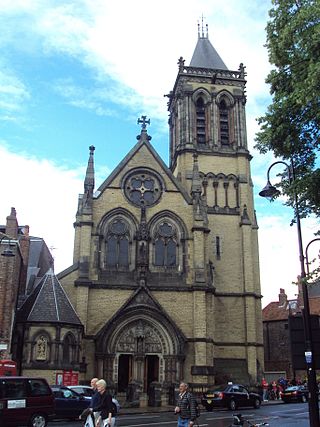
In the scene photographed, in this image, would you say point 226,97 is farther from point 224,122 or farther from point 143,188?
point 143,188

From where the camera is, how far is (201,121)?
147 ft

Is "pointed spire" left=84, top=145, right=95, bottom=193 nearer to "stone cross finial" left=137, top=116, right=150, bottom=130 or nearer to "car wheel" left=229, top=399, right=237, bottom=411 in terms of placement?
"stone cross finial" left=137, top=116, right=150, bottom=130

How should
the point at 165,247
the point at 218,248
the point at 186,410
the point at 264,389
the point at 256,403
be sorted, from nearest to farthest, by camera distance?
the point at 186,410 < the point at 256,403 < the point at 165,247 < the point at 264,389 < the point at 218,248

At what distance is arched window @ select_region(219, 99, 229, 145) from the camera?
146 feet

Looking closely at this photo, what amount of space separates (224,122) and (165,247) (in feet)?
46.9

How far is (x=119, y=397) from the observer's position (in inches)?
A: 1286

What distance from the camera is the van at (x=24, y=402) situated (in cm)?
1598

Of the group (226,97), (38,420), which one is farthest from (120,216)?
(38,420)

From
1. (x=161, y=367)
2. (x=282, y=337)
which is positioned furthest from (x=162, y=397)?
(x=282, y=337)

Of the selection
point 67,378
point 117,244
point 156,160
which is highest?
point 156,160

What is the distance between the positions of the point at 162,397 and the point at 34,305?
9563 mm

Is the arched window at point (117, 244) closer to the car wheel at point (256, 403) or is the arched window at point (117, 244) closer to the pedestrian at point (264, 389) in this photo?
the car wheel at point (256, 403)

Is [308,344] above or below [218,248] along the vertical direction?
below

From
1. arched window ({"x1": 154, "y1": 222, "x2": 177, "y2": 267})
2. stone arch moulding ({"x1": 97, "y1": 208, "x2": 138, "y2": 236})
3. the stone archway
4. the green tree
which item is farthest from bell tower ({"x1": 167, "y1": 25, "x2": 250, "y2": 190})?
the green tree
